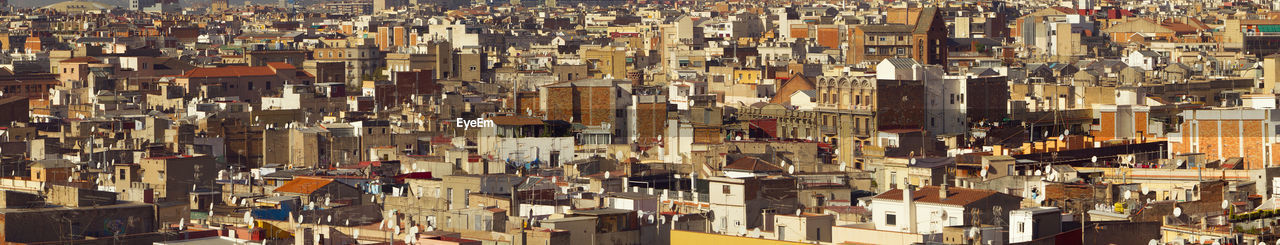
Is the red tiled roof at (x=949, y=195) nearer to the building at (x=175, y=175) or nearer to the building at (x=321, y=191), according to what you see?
the building at (x=321, y=191)

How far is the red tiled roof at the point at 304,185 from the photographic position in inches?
1609

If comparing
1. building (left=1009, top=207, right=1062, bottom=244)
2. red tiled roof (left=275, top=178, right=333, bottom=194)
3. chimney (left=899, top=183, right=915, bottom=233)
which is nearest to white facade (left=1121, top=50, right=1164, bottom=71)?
red tiled roof (left=275, top=178, right=333, bottom=194)

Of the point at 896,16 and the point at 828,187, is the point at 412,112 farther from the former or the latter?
the point at 896,16

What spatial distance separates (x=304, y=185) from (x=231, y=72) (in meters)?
44.4

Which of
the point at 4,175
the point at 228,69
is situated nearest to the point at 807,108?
the point at 4,175

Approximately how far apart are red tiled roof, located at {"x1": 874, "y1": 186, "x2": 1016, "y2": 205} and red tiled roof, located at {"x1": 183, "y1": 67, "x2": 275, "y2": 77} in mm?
52589

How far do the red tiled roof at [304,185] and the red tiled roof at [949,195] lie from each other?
10.2 meters

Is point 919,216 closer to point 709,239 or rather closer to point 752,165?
point 709,239

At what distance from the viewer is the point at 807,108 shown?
59344mm

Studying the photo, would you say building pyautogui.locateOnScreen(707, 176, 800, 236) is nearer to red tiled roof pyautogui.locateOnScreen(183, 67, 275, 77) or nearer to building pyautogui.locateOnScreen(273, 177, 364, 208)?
building pyautogui.locateOnScreen(273, 177, 364, 208)

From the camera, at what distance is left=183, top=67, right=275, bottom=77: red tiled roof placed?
277 ft

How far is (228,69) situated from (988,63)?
22.8 m

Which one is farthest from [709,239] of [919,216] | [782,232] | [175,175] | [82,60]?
[82,60]

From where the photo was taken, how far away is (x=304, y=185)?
41594mm
